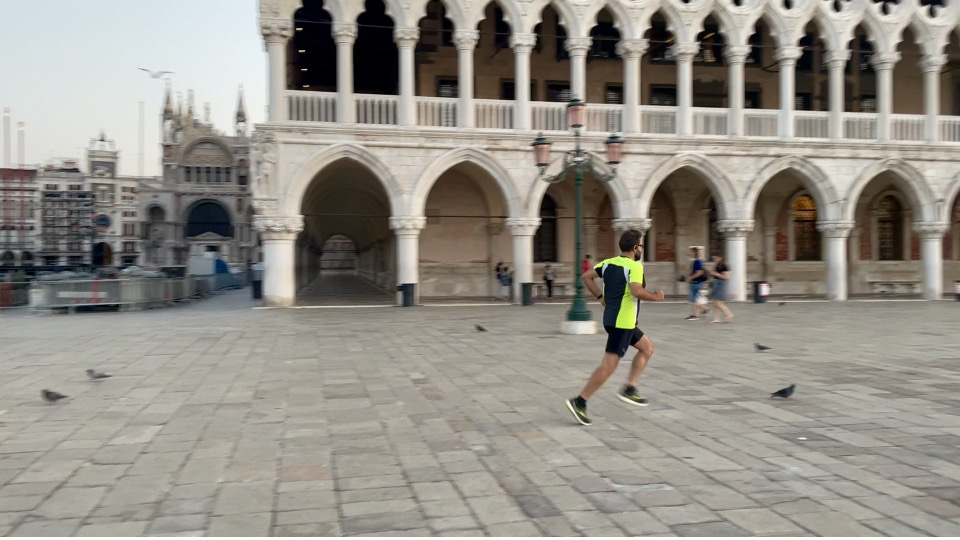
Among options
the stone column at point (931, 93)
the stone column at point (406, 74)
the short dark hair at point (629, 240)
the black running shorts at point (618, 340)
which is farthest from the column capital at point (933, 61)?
the black running shorts at point (618, 340)

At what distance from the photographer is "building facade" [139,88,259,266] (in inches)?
2603

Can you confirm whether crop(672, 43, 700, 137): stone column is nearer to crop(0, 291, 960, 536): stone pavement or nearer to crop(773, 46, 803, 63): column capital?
crop(773, 46, 803, 63): column capital

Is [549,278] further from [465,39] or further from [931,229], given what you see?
[931,229]

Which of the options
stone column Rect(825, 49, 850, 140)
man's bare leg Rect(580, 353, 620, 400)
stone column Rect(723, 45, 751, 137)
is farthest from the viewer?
stone column Rect(825, 49, 850, 140)

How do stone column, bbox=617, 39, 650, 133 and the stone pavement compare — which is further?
stone column, bbox=617, 39, 650, 133

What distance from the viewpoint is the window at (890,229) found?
92.0 ft

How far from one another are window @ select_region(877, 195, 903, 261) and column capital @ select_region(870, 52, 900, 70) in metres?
6.21

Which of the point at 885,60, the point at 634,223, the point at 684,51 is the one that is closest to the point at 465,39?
the point at 684,51

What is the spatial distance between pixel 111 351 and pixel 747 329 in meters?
11.8

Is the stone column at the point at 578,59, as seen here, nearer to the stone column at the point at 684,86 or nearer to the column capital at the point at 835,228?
the stone column at the point at 684,86

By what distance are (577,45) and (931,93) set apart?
12.6 m

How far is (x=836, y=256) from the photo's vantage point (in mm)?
23766

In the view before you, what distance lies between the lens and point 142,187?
65.2 metres

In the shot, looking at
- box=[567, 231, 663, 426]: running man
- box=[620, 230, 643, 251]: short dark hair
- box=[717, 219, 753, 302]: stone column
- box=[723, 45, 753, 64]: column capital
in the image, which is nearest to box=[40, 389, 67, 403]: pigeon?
box=[567, 231, 663, 426]: running man
